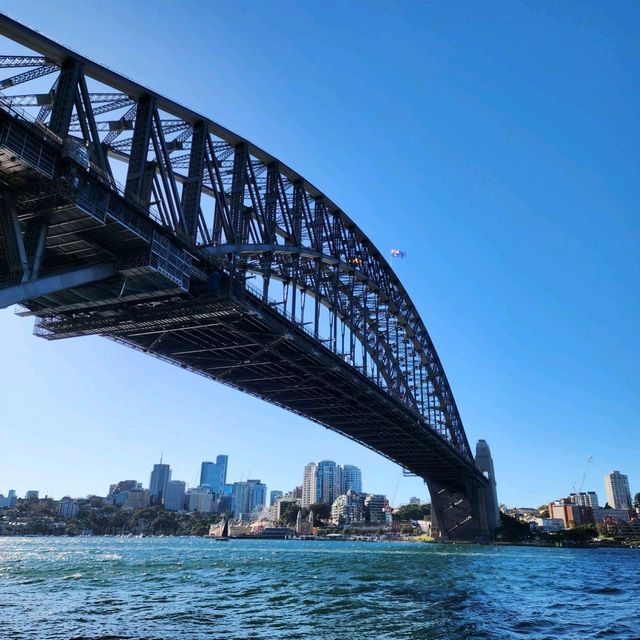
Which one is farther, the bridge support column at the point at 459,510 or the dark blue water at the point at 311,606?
the bridge support column at the point at 459,510

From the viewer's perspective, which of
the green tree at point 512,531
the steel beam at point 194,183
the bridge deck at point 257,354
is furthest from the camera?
the green tree at point 512,531

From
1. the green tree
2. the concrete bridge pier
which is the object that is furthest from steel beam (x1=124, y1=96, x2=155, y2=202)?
the green tree

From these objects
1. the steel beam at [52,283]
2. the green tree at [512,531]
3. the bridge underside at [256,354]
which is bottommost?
the green tree at [512,531]

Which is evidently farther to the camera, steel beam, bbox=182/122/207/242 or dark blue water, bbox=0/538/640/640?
steel beam, bbox=182/122/207/242

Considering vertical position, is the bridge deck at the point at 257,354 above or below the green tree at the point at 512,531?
above

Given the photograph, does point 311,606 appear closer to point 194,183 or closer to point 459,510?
point 194,183

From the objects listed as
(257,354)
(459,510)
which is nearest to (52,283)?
(257,354)

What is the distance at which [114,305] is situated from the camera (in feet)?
111

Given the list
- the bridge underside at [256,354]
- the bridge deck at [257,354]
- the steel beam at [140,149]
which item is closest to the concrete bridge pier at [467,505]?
the bridge underside at [256,354]

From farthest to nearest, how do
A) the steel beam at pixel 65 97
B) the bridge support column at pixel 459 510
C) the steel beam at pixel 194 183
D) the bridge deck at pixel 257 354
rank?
the bridge support column at pixel 459 510 → the bridge deck at pixel 257 354 → the steel beam at pixel 194 183 → the steel beam at pixel 65 97

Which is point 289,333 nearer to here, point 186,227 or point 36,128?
point 186,227

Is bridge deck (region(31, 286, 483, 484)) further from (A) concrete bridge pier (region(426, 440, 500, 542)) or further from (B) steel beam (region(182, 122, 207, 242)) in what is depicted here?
(A) concrete bridge pier (region(426, 440, 500, 542))

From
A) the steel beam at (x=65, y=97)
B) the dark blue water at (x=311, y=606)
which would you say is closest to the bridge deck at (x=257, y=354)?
the steel beam at (x=65, y=97)

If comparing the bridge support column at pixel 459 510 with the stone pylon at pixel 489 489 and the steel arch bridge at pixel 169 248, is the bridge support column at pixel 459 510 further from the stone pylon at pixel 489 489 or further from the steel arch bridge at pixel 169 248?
the steel arch bridge at pixel 169 248
